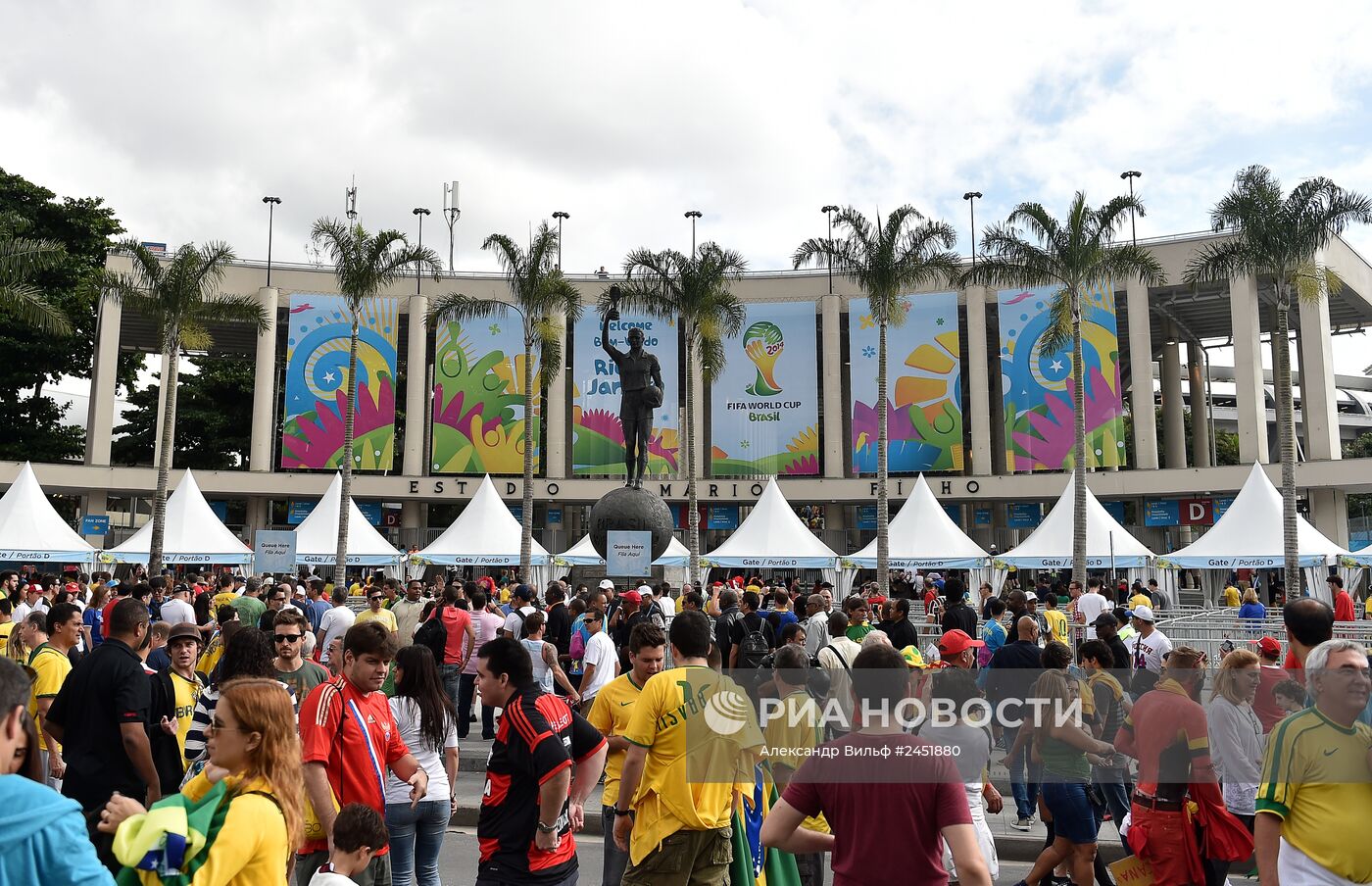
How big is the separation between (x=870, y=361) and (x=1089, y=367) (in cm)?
866

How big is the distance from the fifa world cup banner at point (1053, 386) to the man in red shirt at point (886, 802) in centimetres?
3989

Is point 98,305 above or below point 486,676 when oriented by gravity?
above

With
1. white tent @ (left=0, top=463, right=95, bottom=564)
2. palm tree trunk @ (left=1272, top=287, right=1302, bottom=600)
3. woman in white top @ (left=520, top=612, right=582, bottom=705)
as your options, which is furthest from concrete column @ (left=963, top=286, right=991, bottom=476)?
woman in white top @ (left=520, top=612, right=582, bottom=705)

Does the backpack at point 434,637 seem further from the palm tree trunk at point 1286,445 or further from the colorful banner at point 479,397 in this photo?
the colorful banner at point 479,397

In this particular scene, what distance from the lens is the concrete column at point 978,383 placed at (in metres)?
43.9

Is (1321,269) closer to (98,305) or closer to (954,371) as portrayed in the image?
(954,371)

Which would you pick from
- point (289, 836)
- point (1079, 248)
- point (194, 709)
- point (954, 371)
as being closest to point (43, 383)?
point (954, 371)

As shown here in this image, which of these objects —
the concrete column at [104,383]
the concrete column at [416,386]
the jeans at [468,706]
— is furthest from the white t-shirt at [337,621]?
the concrete column at [104,383]

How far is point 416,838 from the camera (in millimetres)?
5488

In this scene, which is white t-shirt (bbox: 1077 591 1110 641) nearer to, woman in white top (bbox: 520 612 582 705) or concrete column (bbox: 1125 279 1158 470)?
woman in white top (bbox: 520 612 582 705)

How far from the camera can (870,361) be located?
4350 centimetres

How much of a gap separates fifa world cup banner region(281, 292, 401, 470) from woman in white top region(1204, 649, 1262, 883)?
40.7 meters

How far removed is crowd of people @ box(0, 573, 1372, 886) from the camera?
316cm

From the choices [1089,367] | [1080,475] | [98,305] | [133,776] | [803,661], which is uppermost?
[98,305]
